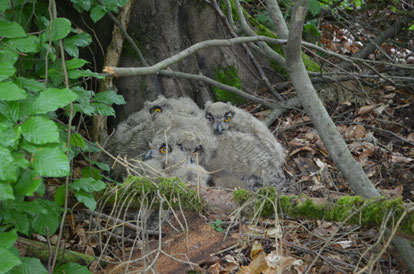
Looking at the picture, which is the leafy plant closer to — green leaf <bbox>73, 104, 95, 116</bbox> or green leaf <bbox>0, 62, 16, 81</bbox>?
green leaf <bbox>73, 104, 95, 116</bbox>

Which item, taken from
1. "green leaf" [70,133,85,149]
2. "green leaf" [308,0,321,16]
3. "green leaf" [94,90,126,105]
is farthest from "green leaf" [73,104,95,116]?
"green leaf" [308,0,321,16]

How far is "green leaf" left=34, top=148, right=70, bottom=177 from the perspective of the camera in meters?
2.08

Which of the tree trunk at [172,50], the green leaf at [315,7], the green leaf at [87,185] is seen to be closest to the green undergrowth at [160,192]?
the green leaf at [87,185]

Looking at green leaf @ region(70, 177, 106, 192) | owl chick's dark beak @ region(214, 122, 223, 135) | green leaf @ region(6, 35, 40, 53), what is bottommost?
owl chick's dark beak @ region(214, 122, 223, 135)

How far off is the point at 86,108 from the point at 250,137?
2.54 m

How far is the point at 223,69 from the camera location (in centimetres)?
632

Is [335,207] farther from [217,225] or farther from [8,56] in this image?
[8,56]

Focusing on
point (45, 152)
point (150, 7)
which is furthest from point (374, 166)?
point (45, 152)

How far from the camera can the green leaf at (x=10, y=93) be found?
2127 millimetres

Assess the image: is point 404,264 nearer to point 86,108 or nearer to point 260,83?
point 86,108

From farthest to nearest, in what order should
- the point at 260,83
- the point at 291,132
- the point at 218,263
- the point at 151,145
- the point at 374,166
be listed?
the point at 260,83, the point at 291,132, the point at 374,166, the point at 151,145, the point at 218,263

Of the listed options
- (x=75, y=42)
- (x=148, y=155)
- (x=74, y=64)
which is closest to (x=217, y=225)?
(x=148, y=155)

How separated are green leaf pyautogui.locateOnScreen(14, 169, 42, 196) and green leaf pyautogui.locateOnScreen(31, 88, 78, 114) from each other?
0.33 metres

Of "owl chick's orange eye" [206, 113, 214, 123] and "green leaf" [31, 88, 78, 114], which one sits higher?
"green leaf" [31, 88, 78, 114]
